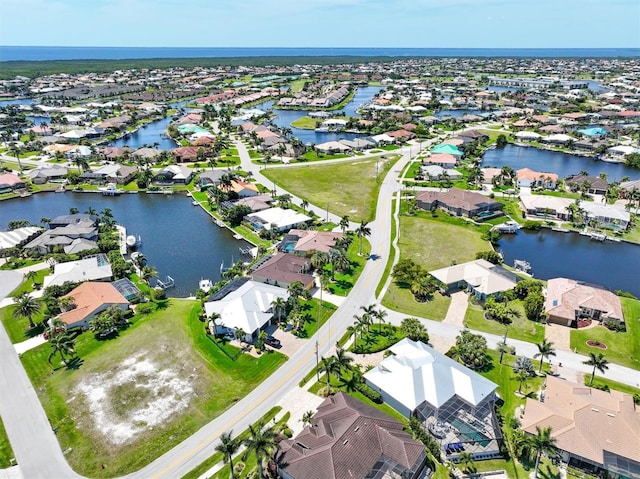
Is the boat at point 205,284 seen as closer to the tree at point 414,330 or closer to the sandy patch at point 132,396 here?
the sandy patch at point 132,396

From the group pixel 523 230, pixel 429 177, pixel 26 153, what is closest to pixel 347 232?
pixel 523 230

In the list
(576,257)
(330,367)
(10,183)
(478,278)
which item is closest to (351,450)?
(330,367)

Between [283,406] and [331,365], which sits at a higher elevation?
[331,365]

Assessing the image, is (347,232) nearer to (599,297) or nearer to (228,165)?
(599,297)

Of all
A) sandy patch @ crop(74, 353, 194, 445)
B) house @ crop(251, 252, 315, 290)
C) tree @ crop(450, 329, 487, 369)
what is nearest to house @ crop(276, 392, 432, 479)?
tree @ crop(450, 329, 487, 369)

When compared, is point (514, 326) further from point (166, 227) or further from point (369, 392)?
point (166, 227)

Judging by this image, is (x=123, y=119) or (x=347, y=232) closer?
(x=347, y=232)
